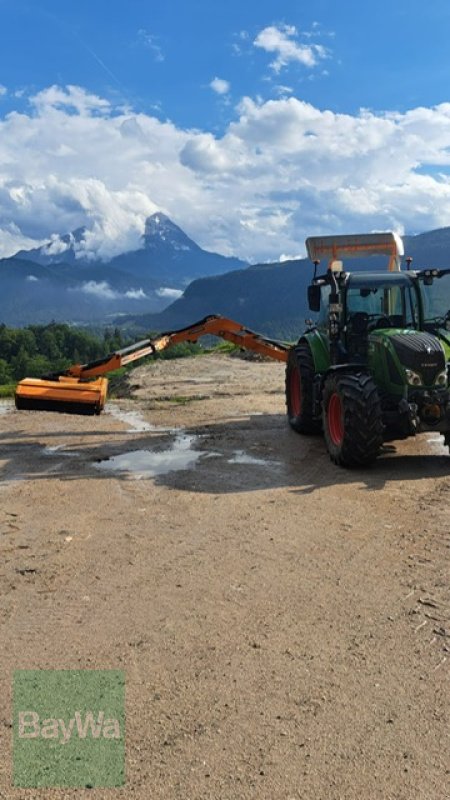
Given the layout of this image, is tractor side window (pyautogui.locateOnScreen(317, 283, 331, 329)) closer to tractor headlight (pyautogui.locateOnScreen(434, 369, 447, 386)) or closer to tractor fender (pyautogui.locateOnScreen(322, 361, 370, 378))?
tractor fender (pyautogui.locateOnScreen(322, 361, 370, 378))

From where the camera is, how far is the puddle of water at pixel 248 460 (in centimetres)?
881

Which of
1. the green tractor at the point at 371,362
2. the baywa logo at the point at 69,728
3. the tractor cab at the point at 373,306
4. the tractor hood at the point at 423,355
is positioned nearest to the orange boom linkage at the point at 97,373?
the green tractor at the point at 371,362

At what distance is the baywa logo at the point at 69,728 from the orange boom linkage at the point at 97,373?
270 inches

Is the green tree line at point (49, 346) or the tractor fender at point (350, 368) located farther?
the green tree line at point (49, 346)

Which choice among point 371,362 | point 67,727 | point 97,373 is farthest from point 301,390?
point 67,727

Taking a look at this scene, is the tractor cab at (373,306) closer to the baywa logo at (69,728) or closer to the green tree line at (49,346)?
the baywa logo at (69,728)

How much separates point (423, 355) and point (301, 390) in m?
3.02

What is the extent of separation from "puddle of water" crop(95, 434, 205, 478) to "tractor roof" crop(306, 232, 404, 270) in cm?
508

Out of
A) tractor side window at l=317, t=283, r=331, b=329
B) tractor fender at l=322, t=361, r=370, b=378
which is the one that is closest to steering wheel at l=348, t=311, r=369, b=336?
tractor side window at l=317, t=283, r=331, b=329

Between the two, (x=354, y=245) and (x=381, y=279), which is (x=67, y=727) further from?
(x=354, y=245)

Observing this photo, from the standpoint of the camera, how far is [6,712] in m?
3.30

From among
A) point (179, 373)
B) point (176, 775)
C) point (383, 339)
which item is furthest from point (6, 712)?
point (179, 373)

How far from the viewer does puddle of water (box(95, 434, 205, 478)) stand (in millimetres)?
8531

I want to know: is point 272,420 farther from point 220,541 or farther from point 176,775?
point 176,775
